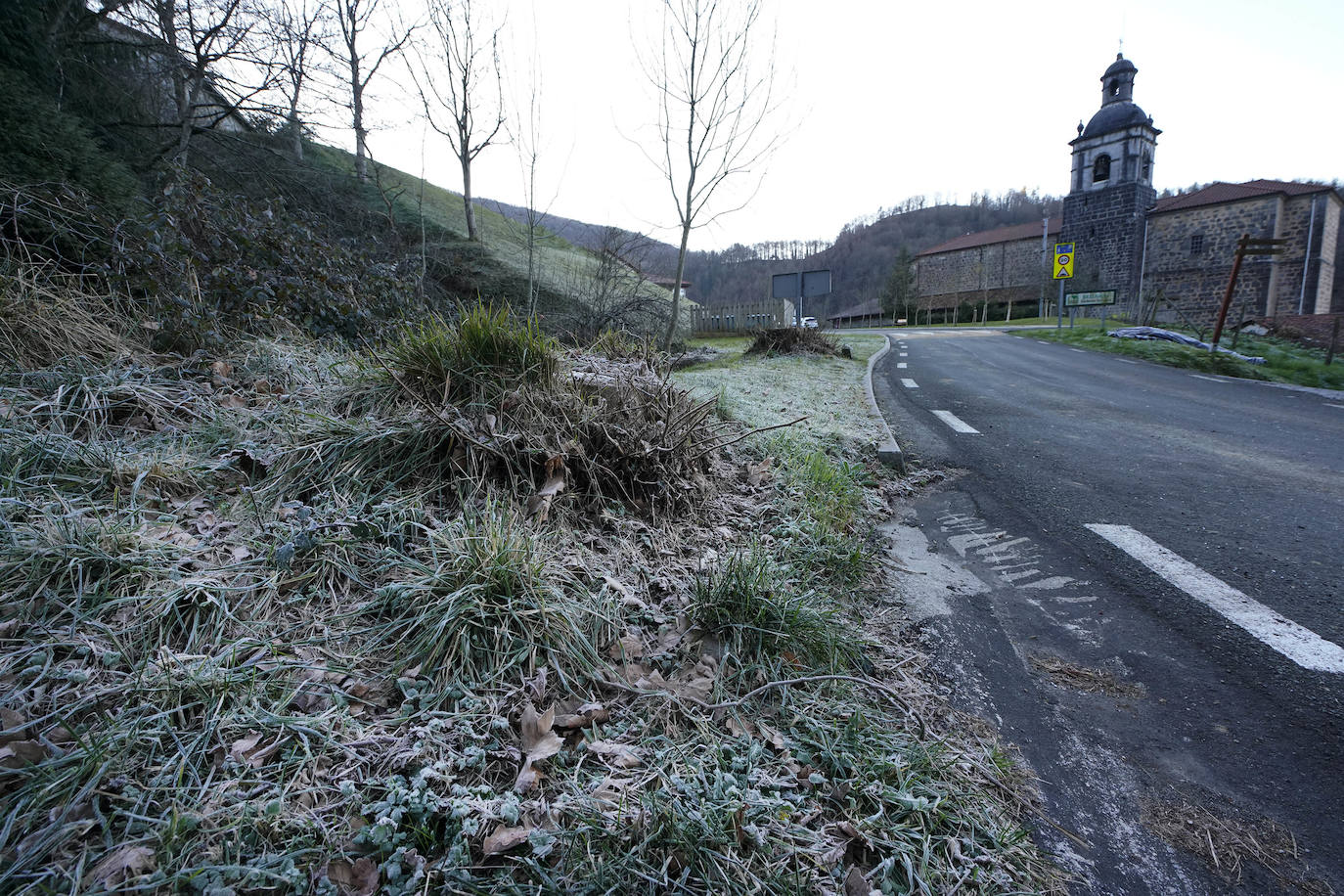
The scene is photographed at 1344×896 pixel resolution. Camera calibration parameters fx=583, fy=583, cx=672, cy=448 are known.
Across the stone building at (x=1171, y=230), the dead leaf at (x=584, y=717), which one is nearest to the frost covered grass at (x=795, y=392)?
the dead leaf at (x=584, y=717)

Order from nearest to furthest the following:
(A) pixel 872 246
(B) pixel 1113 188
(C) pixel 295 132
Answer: (C) pixel 295 132
(B) pixel 1113 188
(A) pixel 872 246

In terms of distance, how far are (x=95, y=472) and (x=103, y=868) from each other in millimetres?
1988

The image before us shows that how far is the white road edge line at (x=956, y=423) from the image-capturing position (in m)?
6.38

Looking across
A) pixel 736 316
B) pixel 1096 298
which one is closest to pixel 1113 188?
pixel 1096 298

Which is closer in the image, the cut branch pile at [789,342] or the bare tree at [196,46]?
the bare tree at [196,46]

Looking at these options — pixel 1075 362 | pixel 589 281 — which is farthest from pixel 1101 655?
pixel 1075 362

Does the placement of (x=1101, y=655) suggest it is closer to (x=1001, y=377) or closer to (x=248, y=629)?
(x=248, y=629)

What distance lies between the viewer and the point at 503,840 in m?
1.35

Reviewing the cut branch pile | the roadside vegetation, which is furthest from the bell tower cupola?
the cut branch pile

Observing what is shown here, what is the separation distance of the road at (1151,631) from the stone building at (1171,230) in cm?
4170

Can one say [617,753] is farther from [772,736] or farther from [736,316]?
[736,316]

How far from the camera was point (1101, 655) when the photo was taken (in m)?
2.37

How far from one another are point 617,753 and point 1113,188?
197 ft

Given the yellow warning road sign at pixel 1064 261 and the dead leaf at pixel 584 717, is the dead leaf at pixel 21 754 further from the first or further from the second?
the yellow warning road sign at pixel 1064 261
